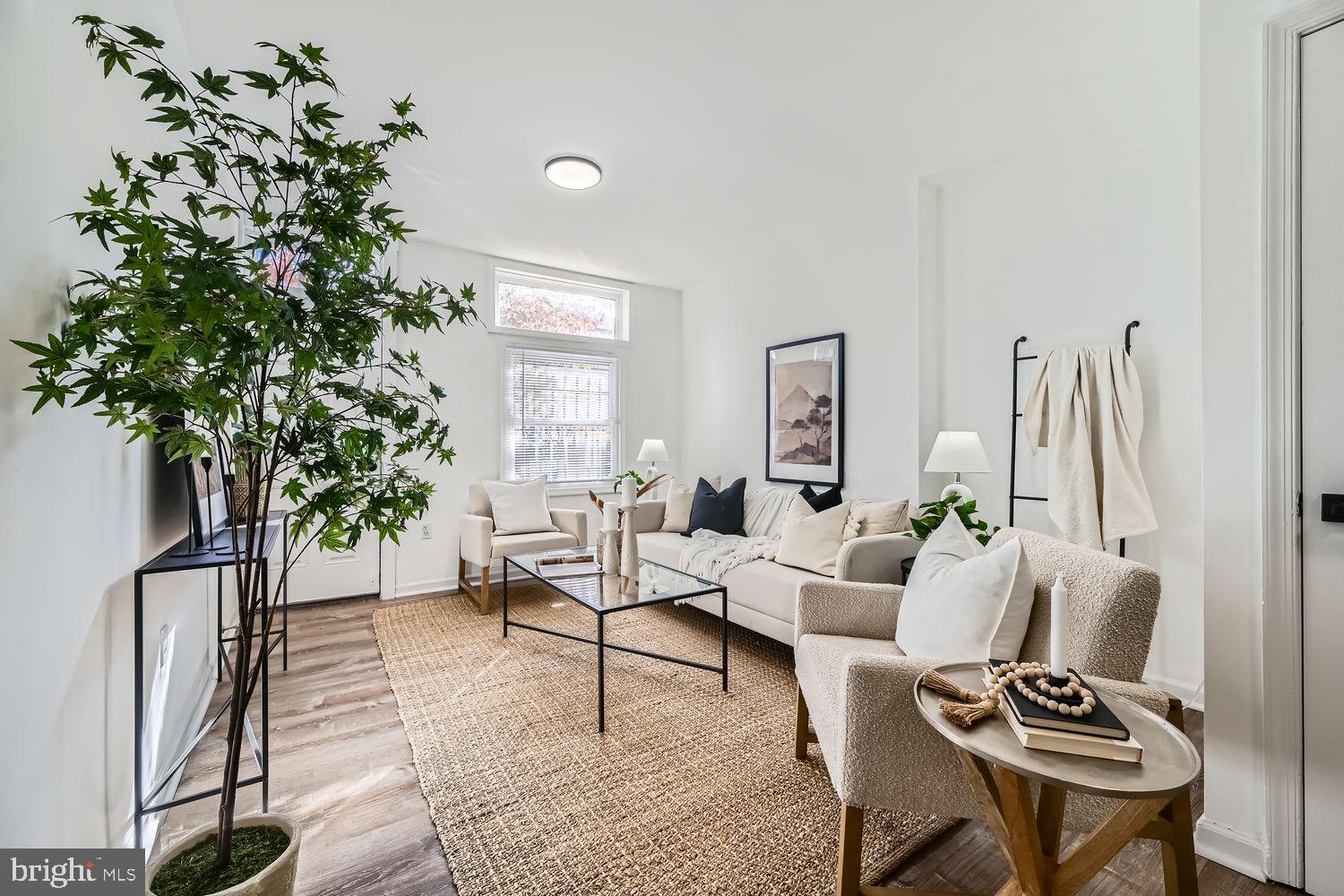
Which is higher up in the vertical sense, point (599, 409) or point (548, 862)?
point (599, 409)

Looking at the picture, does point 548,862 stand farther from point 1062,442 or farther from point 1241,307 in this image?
point 1062,442

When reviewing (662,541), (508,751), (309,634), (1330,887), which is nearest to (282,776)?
(508,751)

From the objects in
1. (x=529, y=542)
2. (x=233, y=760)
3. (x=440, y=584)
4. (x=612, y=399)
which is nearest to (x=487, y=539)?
(x=529, y=542)

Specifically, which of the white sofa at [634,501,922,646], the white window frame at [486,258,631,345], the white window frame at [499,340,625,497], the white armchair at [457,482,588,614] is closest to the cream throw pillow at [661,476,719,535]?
the white sofa at [634,501,922,646]

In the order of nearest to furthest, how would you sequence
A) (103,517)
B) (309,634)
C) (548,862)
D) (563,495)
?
(103,517) < (548,862) < (309,634) < (563,495)

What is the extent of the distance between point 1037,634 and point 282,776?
8.08 ft

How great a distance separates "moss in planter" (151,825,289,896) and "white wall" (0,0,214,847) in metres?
0.20

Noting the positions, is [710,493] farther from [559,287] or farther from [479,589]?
[559,287]

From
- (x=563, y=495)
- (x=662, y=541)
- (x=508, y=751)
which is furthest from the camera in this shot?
(x=563, y=495)

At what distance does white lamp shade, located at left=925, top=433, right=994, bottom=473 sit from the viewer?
2.76 meters

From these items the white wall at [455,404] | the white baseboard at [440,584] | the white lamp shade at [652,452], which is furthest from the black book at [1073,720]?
the white wall at [455,404]

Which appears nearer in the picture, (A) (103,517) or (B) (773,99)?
(A) (103,517)

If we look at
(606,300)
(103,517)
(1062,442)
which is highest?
(606,300)

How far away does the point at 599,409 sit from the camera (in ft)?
16.9
